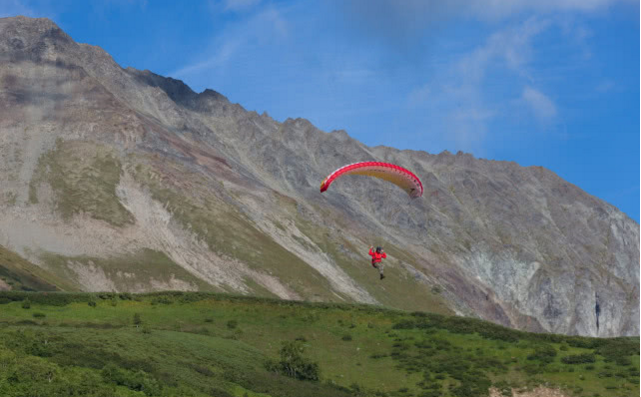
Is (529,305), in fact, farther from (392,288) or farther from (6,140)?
(6,140)

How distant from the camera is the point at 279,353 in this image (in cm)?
4138

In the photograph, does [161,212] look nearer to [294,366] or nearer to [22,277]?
[22,277]

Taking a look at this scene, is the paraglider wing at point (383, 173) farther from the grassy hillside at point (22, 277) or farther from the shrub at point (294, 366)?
the grassy hillside at point (22, 277)

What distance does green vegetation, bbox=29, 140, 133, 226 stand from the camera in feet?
422

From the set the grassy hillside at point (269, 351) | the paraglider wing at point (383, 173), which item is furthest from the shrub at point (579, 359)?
the paraglider wing at point (383, 173)

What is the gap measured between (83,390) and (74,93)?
145388 mm

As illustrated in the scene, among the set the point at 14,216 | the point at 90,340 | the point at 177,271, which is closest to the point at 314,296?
the point at 177,271

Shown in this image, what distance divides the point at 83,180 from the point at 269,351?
100421 millimetres

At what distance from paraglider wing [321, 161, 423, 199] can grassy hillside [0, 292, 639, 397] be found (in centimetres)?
825

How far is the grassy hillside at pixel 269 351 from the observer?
28.8m

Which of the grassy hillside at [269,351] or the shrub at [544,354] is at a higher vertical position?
the shrub at [544,354]

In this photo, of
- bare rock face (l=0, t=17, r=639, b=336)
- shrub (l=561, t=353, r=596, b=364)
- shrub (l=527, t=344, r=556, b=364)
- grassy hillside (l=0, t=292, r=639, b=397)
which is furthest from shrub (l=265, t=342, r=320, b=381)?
bare rock face (l=0, t=17, r=639, b=336)

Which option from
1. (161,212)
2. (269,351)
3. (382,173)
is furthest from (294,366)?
(161,212)

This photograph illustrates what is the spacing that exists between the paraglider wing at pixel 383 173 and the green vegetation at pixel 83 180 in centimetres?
8686
